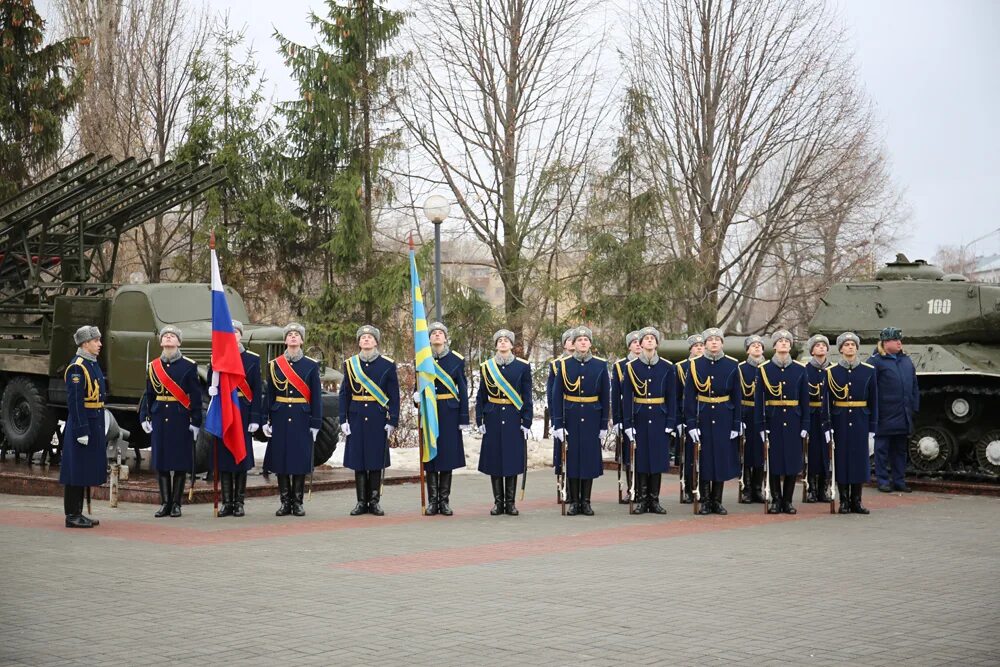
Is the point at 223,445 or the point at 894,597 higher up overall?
the point at 223,445

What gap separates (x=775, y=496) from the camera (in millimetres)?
14375

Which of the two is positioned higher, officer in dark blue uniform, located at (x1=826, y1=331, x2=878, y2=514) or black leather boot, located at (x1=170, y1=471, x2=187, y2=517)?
officer in dark blue uniform, located at (x1=826, y1=331, x2=878, y2=514)

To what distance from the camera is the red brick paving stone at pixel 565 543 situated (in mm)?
10203

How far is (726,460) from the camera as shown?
46.3 feet

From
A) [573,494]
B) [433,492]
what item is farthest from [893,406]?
[433,492]

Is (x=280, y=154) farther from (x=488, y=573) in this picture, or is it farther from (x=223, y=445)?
(x=488, y=573)

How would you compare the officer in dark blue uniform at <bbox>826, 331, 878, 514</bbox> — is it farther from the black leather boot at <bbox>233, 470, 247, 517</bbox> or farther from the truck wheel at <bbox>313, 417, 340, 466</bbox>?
the truck wheel at <bbox>313, 417, 340, 466</bbox>

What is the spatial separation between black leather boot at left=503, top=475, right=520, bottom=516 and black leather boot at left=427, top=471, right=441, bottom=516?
757 mm

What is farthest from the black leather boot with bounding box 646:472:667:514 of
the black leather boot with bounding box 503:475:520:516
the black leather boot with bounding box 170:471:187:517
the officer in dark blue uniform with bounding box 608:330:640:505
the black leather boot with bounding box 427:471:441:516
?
the black leather boot with bounding box 170:471:187:517

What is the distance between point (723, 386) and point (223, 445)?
18.5 feet

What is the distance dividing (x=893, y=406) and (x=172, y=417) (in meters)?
9.17

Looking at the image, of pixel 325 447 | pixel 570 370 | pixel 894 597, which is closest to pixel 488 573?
pixel 894 597

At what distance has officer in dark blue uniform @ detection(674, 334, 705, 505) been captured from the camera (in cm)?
1454

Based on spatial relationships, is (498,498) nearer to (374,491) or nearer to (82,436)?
(374,491)
